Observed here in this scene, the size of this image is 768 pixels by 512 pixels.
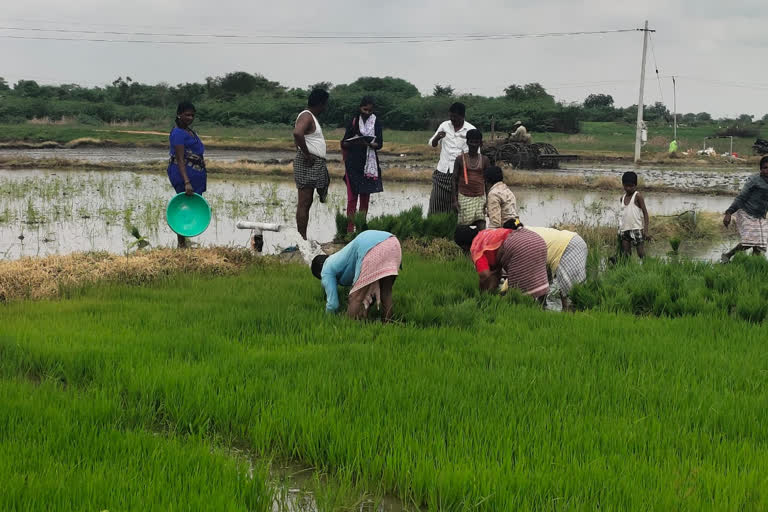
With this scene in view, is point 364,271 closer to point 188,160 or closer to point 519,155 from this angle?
point 188,160

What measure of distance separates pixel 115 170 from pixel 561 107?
28232 mm

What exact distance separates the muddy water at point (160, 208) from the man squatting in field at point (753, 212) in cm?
132

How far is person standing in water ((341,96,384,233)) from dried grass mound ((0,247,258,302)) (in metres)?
1.62

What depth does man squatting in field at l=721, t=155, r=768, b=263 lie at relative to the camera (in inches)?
295

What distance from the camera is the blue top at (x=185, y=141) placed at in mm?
7648

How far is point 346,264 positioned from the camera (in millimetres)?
5020

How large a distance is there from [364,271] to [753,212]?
183 inches

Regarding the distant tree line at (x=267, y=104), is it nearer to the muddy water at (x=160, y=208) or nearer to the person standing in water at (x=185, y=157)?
the muddy water at (x=160, y=208)

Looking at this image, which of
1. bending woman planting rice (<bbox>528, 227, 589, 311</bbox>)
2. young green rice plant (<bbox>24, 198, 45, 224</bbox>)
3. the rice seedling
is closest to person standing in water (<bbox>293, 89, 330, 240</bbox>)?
the rice seedling

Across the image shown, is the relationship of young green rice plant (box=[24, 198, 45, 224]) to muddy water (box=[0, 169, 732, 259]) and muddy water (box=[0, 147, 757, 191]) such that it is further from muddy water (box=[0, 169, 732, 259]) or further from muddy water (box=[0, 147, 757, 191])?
muddy water (box=[0, 147, 757, 191])

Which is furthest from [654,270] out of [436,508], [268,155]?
[268,155]

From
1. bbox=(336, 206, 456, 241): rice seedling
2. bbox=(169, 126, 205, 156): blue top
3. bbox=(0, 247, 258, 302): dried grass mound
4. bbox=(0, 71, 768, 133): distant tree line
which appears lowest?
bbox=(0, 247, 258, 302): dried grass mound

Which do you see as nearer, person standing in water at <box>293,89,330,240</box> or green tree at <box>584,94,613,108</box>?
person standing in water at <box>293,89,330,240</box>

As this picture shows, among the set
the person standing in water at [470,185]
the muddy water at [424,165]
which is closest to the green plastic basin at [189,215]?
the person standing in water at [470,185]
